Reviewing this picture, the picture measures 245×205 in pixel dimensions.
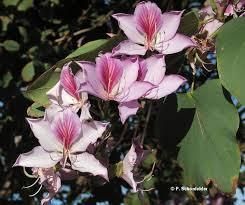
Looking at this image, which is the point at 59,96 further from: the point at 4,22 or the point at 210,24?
the point at 4,22

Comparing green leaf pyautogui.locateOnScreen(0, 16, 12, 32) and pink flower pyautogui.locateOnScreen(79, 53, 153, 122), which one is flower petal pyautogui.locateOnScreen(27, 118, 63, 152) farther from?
green leaf pyautogui.locateOnScreen(0, 16, 12, 32)

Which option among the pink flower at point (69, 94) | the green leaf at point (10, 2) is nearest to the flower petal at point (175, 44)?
the pink flower at point (69, 94)

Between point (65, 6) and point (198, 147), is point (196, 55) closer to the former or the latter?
point (198, 147)

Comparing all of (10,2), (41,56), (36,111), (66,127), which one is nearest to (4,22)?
(10,2)

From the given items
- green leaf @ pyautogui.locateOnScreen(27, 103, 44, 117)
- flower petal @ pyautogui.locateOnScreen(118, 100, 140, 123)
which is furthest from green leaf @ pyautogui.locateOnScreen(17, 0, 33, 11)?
flower petal @ pyautogui.locateOnScreen(118, 100, 140, 123)

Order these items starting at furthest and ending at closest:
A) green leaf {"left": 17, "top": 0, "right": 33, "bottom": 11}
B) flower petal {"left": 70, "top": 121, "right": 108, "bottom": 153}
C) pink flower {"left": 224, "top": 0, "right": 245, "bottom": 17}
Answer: green leaf {"left": 17, "top": 0, "right": 33, "bottom": 11} → pink flower {"left": 224, "top": 0, "right": 245, "bottom": 17} → flower petal {"left": 70, "top": 121, "right": 108, "bottom": 153}

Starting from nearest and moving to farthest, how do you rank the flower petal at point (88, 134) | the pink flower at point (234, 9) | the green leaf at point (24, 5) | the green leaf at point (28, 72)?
the flower petal at point (88, 134) → the pink flower at point (234, 9) → the green leaf at point (28, 72) → the green leaf at point (24, 5)

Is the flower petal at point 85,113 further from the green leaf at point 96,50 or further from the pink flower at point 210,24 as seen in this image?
the pink flower at point 210,24
